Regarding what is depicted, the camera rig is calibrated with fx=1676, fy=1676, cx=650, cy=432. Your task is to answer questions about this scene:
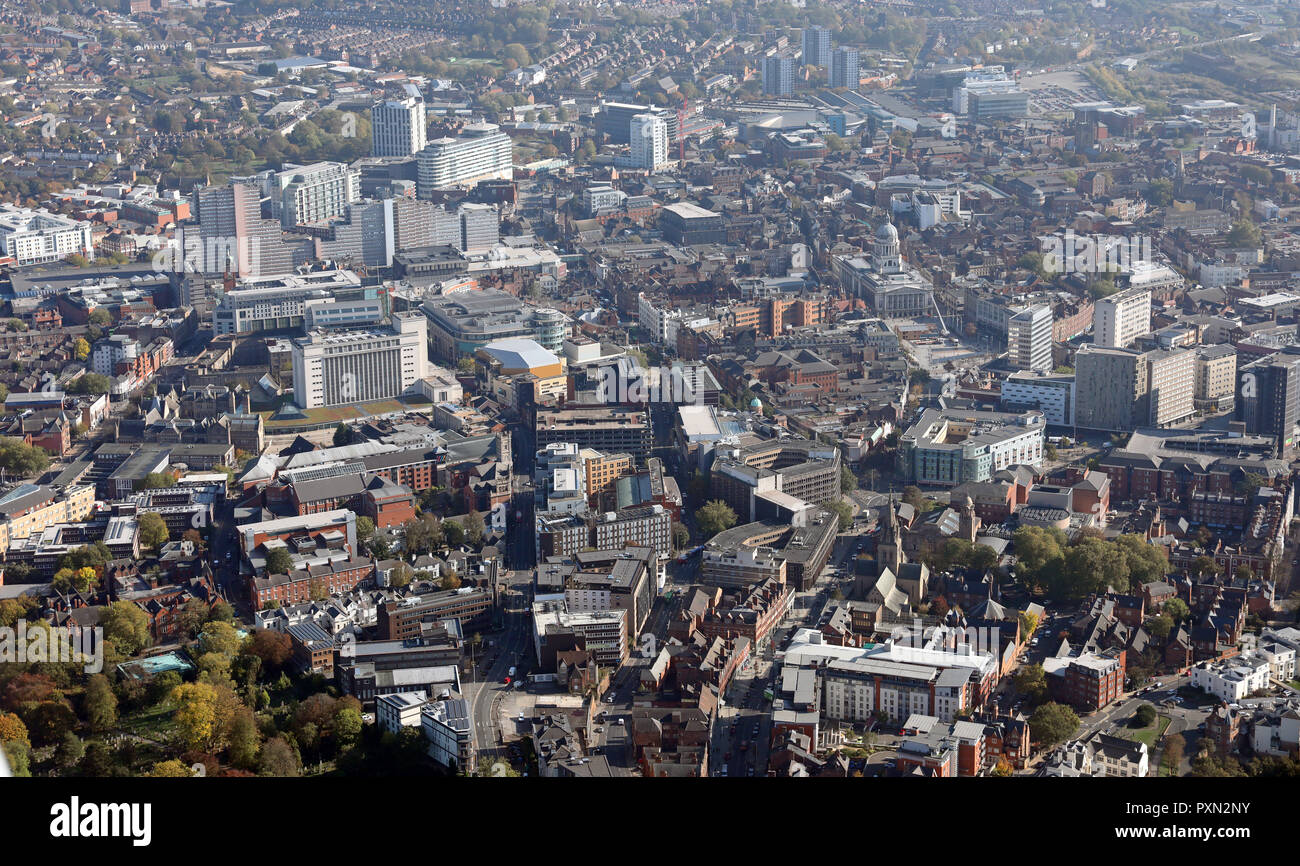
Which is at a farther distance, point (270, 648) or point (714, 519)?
point (714, 519)

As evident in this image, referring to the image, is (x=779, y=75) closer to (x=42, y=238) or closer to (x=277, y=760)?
(x=42, y=238)

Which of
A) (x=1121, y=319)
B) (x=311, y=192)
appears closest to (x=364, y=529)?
(x=1121, y=319)

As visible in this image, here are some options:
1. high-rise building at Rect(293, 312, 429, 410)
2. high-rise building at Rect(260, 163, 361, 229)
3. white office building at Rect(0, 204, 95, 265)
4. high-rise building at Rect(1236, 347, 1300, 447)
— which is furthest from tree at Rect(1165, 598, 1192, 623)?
white office building at Rect(0, 204, 95, 265)

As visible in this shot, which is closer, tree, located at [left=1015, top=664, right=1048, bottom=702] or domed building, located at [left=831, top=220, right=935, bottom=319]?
tree, located at [left=1015, top=664, right=1048, bottom=702]

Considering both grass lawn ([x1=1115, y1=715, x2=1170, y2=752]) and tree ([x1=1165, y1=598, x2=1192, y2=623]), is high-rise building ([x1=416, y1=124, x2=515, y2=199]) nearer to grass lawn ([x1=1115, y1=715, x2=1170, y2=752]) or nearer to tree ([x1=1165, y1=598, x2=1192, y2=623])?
tree ([x1=1165, y1=598, x2=1192, y2=623])

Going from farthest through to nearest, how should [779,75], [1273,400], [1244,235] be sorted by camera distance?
[779,75], [1244,235], [1273,400]

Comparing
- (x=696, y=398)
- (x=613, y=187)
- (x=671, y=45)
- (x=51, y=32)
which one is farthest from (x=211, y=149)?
(x=696, y=398)
